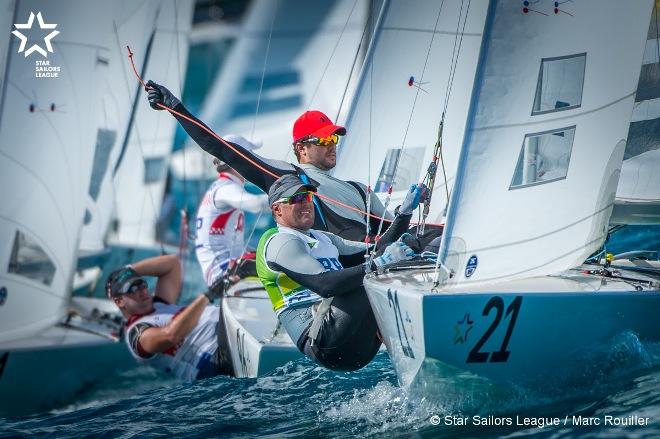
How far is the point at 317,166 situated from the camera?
5184 mm

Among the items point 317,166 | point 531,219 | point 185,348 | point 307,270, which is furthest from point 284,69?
point 531,219

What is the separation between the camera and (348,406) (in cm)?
422

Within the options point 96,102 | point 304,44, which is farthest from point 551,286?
point 304,44

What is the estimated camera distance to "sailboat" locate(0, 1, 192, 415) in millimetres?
6383

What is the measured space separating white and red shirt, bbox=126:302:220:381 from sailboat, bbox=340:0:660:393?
1.96m

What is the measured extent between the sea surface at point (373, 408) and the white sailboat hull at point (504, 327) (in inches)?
2.8

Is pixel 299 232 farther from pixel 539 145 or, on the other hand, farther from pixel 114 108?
pixel 114 108

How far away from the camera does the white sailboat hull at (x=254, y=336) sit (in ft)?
16.7

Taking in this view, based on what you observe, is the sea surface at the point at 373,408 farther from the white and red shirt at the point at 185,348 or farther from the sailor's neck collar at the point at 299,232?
the sailor's neck collar at the point at 299,232

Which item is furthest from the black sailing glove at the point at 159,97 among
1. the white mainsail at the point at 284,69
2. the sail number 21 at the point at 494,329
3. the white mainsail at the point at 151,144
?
the white mainsail at the point at 151,144

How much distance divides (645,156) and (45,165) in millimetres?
4171

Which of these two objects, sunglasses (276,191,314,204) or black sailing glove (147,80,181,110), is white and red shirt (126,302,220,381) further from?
sunglasses (276,191,314,204)

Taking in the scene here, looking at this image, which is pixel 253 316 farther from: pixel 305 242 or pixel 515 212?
pixel 515 212

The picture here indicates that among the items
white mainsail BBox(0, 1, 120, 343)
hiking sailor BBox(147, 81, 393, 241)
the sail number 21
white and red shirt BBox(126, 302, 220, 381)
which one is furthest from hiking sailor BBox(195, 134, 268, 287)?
the sail number 21
